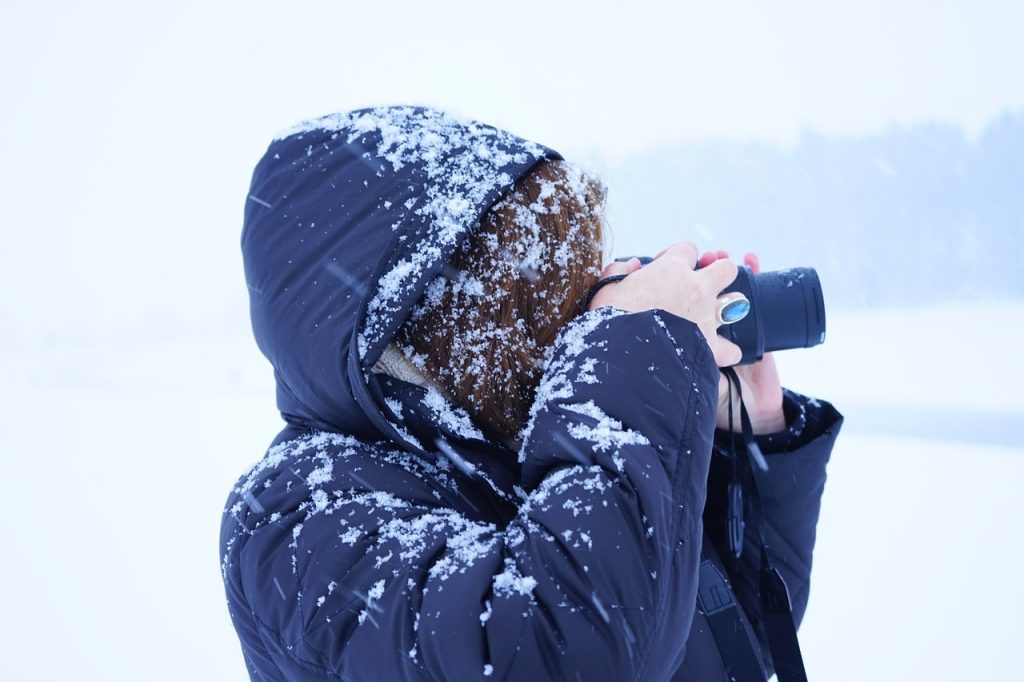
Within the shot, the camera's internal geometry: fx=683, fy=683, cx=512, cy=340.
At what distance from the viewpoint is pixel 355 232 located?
1.78 ft

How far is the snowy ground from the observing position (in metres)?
1.58

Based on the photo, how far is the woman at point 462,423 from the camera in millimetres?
438

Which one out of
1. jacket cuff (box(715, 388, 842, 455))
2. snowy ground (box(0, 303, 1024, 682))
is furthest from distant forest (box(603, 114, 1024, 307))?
jacket cuff (box(715, 388, 842, 455))

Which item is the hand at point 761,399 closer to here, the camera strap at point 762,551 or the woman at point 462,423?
the camera strap at point 762,551

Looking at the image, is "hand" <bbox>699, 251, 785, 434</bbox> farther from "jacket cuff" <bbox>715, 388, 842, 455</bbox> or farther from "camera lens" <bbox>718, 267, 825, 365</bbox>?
"camera lens" <bbox>718, 267, 825, 365</bbox>

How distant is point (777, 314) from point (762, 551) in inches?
10.0

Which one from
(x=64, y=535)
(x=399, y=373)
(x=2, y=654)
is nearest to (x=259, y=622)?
(x=399, y=373)

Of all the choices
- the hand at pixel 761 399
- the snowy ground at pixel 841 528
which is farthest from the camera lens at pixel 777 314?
the snowy ground at pixel 841 528

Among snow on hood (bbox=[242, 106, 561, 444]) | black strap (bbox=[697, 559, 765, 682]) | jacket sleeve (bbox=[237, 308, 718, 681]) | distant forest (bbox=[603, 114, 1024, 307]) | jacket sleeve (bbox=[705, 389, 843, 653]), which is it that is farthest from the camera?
distant forest (bbox=[603, 114, 1024, 307])

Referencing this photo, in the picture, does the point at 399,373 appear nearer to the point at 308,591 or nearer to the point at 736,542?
the point at 308,591

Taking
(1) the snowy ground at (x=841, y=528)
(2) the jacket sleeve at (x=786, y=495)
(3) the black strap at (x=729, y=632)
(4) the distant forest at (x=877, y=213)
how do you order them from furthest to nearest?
(4) the distant forest at (x=877, y=213) < (1) the snowy ground at (x=841, y=528) < (2) the jacket sleeve at (x=786, y=495) < (3) the black strap at (x=729, y=632)

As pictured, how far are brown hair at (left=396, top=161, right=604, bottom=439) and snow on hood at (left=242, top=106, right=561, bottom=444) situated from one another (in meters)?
0.03

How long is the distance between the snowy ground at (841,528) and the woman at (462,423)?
126 centimetres

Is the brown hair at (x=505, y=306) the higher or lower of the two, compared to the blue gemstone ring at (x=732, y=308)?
higher
